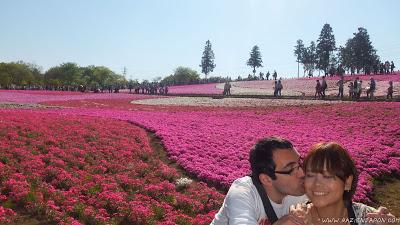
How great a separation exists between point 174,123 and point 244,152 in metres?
6.54

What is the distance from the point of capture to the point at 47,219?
27.7 ft

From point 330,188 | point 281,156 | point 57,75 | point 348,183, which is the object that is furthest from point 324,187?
point 57,75

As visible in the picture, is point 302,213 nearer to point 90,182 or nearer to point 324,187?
point 324,187

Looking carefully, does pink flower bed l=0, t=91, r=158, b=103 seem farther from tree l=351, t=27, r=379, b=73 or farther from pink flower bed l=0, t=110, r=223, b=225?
tree l=351, t=27, r=379, b=73

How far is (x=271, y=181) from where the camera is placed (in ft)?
12.0

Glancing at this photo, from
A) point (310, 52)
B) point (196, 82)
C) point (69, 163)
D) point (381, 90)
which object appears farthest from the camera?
point (310, 52)

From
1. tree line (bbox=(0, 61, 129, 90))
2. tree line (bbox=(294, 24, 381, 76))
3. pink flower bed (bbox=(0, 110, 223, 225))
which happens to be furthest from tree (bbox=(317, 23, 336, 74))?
pink flower bed (bbox=(0, 110, 223, 225))

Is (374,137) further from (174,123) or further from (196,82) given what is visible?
(196,82)

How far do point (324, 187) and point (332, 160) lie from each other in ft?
0.73

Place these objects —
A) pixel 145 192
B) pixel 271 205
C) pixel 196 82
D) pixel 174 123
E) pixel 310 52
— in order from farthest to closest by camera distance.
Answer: pixel 310 52 → pixel 196 82 → pixel 174 123 → pixel 145 192 → pixel 271 205

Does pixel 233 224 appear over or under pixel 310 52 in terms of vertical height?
under

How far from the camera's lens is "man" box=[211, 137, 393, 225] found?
3541 mm

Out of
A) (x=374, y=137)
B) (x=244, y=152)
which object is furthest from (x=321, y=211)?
(x=374, y=137)

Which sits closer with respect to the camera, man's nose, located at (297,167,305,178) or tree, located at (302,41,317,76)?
man's nose, located at (297,167,305,178)
